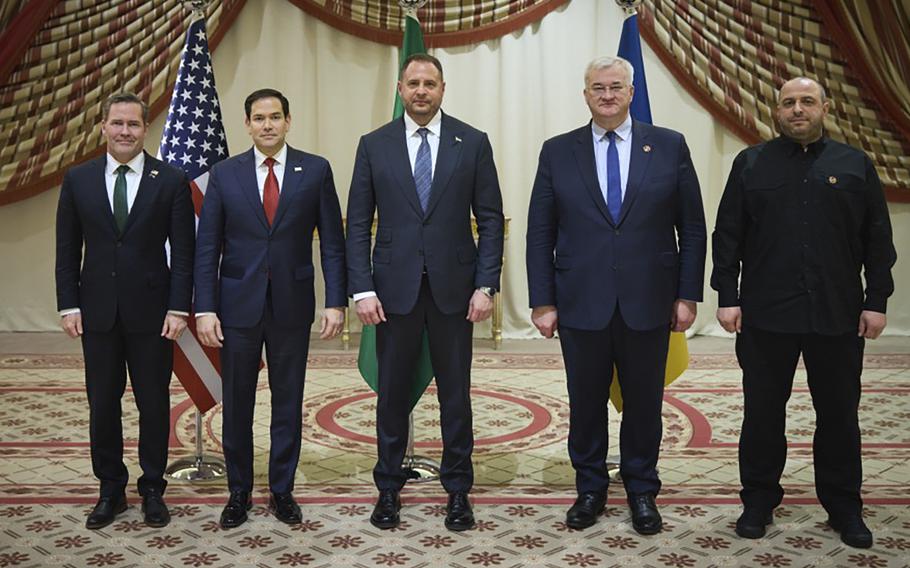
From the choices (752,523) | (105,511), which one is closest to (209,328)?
(105,511)

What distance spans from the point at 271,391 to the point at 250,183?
70 centimetres

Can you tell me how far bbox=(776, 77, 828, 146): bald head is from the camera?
2.85 m

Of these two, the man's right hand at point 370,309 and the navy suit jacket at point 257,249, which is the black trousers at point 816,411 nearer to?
the man's right hand at point 370,309

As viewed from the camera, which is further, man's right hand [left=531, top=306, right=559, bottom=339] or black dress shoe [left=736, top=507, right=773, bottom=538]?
man's right hand [left=531, top=306, right=559, bottom=339]

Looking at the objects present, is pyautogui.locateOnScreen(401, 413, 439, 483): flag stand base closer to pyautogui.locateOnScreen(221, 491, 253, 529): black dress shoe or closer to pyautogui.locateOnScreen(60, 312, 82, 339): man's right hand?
pyautogui.locateOnScreen(221, 491, 253, 529): black dress shoe

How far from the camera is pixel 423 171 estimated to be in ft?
10.3

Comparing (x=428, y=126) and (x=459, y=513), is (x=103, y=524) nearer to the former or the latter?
(x=459, y=513)

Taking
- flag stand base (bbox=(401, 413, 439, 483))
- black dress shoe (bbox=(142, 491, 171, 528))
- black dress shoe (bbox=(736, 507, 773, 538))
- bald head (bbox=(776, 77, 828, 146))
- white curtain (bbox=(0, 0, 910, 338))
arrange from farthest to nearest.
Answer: white curtain (bbox=(0, 0, 910, 338)) → flag stand base (bbox=(401, 413, 439, 483)) → black dress shoe (bbox=(142, 491, 171, 528)) → black dress shoe (bbox=(736, 507, 773, 538)) → bald head (bbox=(776, 77, 828, 146))

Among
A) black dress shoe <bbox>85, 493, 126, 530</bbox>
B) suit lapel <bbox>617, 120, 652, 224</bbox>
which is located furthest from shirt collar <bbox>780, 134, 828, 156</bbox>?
black dress shoe <bbox>85, 493, 126, 530</bbox>

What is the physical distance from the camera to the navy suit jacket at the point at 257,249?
3.12 meters

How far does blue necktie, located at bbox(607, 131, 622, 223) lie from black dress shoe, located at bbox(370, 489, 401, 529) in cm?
119

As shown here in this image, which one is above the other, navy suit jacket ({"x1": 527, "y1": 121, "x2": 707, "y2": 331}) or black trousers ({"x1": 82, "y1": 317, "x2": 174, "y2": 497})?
navy suit jacket ({"x1": 527, "y1": 121, "x2": 707, "y2": 331})

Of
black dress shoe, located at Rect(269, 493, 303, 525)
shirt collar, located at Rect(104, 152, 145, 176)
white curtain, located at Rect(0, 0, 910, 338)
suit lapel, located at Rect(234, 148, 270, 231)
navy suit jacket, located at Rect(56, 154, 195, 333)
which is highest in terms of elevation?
white curtain, located at Rect(0, 0, 910, 338)

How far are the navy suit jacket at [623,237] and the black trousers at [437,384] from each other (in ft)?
1.04
